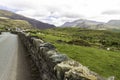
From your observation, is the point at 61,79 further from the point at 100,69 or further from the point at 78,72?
the point at 100,69

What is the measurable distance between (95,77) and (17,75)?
9871 millimetres

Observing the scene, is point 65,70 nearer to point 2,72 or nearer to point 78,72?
point 78,72

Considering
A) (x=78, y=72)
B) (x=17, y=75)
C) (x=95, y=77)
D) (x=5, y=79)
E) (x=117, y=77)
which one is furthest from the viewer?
(x=117, y=77)

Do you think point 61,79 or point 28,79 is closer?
point 61,79

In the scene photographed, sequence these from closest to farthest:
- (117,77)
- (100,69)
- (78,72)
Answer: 1. (78,72)
2. (117,77)
3. (100,69)

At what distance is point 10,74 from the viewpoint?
1585cm

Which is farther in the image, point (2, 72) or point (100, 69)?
point (100, 69)

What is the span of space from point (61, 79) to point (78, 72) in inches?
57.8

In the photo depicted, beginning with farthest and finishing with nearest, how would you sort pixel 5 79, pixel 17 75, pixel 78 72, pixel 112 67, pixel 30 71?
pixel 112 67 → pixel 30 71 → pixel 17 75 → pixel 5 79 → pixel 78 72

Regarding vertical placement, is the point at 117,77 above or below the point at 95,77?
below

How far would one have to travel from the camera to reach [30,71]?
55.5 ft

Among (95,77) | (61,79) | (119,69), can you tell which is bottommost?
(119,69)

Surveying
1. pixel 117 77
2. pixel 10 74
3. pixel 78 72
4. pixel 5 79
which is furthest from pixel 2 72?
pixel 78 72

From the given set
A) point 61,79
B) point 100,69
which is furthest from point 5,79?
point 100,69
